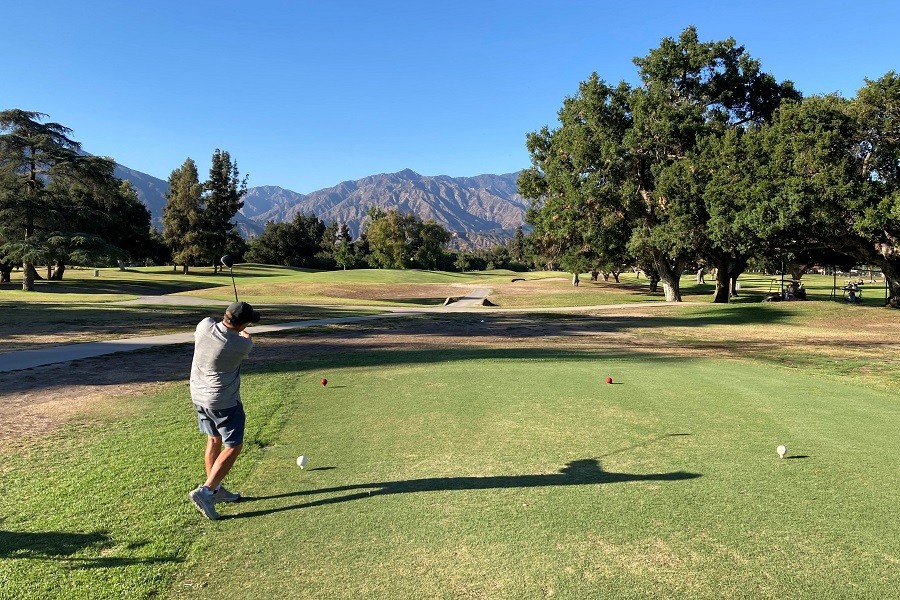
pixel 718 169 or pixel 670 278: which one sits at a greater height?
pixel 718 169

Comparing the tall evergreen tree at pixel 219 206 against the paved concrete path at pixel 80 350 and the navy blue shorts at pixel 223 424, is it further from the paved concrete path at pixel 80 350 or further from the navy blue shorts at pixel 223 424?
the navy blue shorts at pixel 223 424

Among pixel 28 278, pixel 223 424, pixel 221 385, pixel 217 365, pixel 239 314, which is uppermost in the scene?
pixel 239 314

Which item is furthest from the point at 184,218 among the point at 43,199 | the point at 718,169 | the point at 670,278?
the point at 718,169

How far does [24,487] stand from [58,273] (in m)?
61.2

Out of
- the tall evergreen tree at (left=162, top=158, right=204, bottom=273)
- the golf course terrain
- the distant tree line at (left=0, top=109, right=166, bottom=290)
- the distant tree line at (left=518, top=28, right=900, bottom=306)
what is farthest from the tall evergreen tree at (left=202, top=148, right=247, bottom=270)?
the golf course terrain

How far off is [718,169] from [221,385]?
1176 inches

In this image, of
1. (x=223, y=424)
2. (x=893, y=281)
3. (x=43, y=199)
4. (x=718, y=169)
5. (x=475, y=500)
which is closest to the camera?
(x=475, y=500)

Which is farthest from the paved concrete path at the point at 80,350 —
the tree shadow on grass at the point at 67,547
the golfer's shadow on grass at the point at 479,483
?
the golfer's shadow on grass at the point at 479,483

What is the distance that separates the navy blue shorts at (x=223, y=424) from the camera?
203 inches

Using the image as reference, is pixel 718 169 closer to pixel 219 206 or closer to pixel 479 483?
pixel 479 483

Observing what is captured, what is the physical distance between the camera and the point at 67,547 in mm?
4176

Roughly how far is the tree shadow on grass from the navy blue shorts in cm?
113

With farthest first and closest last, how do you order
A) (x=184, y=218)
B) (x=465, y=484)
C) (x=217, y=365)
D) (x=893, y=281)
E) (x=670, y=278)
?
(x=184, y=218)
(x=670, y=278)
(x=893, y=281)
(x=465, y=484)
(x=217, y=365)

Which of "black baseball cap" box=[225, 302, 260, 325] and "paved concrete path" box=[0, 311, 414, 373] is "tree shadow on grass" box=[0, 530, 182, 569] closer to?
"black baseball cap" box=[225, 302, 260, 325]
